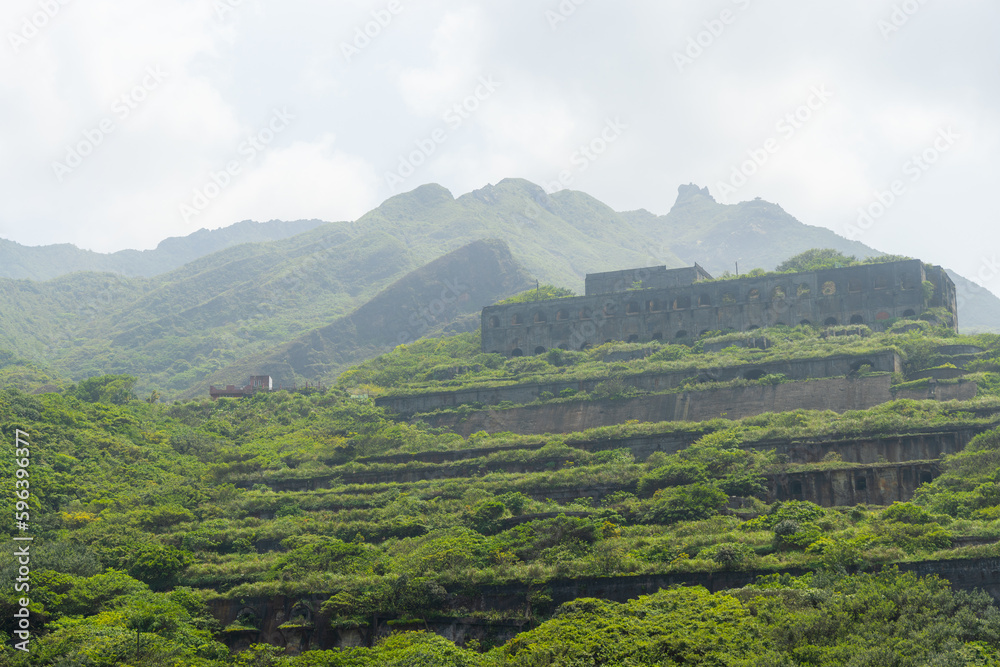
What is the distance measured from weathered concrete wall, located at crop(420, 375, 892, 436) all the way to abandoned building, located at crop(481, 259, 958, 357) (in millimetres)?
10930

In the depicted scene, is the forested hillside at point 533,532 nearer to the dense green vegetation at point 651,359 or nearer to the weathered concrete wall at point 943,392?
the weathered concrete wall at point 943,392

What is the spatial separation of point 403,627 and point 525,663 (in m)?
7.80

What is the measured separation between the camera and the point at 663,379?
51.1 metres

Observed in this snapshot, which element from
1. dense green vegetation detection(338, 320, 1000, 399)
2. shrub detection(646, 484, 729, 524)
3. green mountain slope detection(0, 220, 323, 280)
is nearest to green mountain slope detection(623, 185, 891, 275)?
green mountain slope detection(0, 220, 323, 280)

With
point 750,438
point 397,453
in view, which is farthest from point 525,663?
point 397,453

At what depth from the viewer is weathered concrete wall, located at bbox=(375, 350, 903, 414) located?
48.2 metres

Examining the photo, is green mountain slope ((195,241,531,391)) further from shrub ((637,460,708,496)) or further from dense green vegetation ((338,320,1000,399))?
shrub ((637,460,708,496))

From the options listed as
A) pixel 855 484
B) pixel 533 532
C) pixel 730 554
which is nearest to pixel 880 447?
pixel 855 484

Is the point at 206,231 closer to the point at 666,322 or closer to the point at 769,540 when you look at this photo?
the point at 666,322

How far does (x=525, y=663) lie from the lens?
23938mm

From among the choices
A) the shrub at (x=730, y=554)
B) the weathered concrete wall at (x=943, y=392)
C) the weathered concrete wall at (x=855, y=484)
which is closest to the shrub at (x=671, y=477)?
the weathered concrete wall at (x=855, y=484)

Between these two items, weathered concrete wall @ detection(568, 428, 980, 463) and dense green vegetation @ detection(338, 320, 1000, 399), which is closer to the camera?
weathered concrete wall @ detection(568, 428, 980, 463)

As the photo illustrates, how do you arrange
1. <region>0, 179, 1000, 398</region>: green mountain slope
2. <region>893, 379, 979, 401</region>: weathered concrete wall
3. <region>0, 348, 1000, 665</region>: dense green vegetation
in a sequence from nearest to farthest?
1. <region>0, 348, 1000, 665</region>: dense green vegetation
2. <region>893, 379, 979, 401</region>: weathered concrete wall
3. <region>0, 179, 1000, 398</region>: green mountain slope

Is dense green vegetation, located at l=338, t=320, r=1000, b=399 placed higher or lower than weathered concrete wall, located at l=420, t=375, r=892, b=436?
higher
